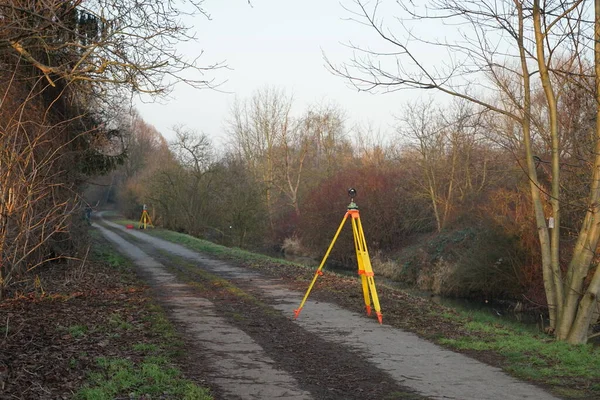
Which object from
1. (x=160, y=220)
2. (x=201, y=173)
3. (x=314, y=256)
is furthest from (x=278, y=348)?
(x=160, y=220)

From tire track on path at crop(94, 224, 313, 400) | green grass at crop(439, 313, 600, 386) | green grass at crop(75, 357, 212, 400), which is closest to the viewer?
green grass at crop(75, 357, 212, 400)

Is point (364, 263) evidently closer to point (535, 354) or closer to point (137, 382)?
A: point (535, 354)

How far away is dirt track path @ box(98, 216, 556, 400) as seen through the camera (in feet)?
21.1

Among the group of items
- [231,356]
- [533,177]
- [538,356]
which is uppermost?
[533,177]

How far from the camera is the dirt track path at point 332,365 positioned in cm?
645

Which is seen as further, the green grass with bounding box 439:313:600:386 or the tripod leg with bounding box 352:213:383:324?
the tripod leg with bounding box 352:213:383:324

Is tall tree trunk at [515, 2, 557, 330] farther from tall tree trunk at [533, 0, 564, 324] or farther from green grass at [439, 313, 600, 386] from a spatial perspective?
green grass at [439, 313, 600, 386]

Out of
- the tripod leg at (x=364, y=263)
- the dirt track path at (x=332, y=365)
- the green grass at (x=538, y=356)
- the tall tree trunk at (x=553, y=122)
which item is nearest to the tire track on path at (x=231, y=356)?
the dirt track path at (x=332, y=365)

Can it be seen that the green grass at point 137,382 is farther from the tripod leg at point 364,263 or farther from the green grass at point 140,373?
the tripod leg at point 364,263

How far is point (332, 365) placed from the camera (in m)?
7.59

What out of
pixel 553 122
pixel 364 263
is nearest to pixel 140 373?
pixel 364 263

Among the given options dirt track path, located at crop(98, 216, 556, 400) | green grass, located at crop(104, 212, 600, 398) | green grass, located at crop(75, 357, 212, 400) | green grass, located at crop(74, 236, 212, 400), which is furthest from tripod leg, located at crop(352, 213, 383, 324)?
green grass, located at crop(75, 357, 212, 400)

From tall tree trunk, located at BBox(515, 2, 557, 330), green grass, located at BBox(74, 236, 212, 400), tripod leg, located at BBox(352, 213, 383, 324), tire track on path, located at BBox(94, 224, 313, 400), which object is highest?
tall tree trunk, located at BBox(515, 2, 557, 330)

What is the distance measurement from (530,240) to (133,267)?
13.2 meters
